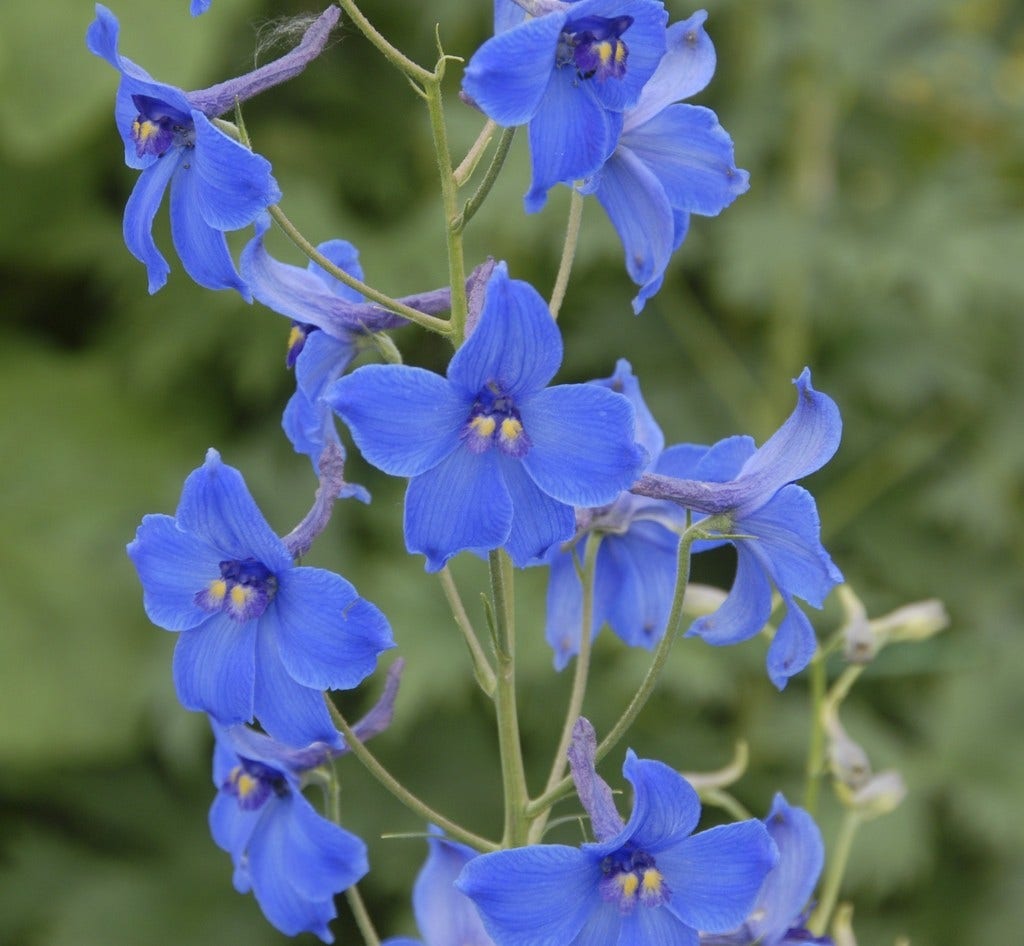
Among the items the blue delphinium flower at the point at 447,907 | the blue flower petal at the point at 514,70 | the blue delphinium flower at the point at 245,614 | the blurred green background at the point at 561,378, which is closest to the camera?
the blue flower petal at the point at 514,70

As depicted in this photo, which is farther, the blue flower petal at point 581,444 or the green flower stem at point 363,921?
the green flower stem at point 363,921

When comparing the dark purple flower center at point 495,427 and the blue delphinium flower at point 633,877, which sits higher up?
the dark purple flower center at point 495,427

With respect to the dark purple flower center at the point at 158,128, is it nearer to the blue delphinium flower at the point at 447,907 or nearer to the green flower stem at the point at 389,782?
the green flower stem at the point at 389,782

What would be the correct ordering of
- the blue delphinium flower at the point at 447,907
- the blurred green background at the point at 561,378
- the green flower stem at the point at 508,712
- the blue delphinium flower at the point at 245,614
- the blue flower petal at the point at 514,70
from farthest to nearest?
the blurred green background at the point at 561,378 → the blue delphinium flower at the point at 447,907 → the green flower stem at the point at 508,712 → the blue delphinium flower at the point at 245,614 → the blue flower petal at the point at 514,70

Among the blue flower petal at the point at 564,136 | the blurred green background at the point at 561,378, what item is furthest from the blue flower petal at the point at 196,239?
the blurred green background at the point at 561,378

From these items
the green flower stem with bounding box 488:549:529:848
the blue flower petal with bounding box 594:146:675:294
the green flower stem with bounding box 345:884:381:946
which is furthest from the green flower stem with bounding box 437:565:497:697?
the blue flower petal with bounding box 594:146:675:294

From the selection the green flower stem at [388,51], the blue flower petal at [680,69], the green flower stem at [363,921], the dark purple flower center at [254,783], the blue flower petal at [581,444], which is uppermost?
the green flower stem at [388,51]

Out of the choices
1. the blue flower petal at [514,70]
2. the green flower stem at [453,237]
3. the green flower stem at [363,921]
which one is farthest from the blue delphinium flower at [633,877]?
the blue flower petal at [514,70]
